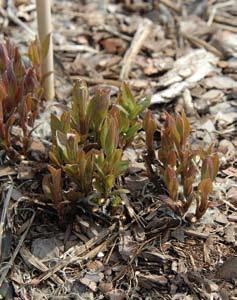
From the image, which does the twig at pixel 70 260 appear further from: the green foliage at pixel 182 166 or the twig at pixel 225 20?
the twig at pixel 225 20

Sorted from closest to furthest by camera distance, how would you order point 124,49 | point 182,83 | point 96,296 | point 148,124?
point 96,296 → point 148,124 → point 182,83 → point 124,49

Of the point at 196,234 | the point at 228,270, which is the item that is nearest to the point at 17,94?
the point at 196,234

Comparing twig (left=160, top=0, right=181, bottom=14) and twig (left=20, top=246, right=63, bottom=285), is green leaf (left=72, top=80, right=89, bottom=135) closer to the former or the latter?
twig (left=20, top=246, right=63, bottom=285)

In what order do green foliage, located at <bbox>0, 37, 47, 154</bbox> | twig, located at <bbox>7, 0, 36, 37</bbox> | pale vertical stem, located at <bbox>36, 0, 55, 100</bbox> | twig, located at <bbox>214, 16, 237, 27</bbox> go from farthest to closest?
1. twig, located at <bbox>214, 16, 237, 27</bbox>
2. twig, located at <bbox>7, 0, 36, 37</bbox>
3. pale vertical stem, located at <bbox>36, 0, 55, 100</bbox>
4. green foliage, located at <bbox>0, 37, 47, 154</bbox>

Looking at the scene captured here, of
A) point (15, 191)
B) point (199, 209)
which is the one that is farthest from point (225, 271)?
point (15, 191)

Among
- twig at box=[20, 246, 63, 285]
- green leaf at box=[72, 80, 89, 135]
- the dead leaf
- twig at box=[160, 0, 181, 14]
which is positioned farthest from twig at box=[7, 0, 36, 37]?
the dead leaf

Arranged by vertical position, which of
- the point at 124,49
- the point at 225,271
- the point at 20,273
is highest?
the point at 124,49

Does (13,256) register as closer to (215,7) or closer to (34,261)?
(34,261)

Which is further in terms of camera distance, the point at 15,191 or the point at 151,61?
the point at 151,61

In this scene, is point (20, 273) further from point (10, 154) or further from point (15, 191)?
point (10, 154)
